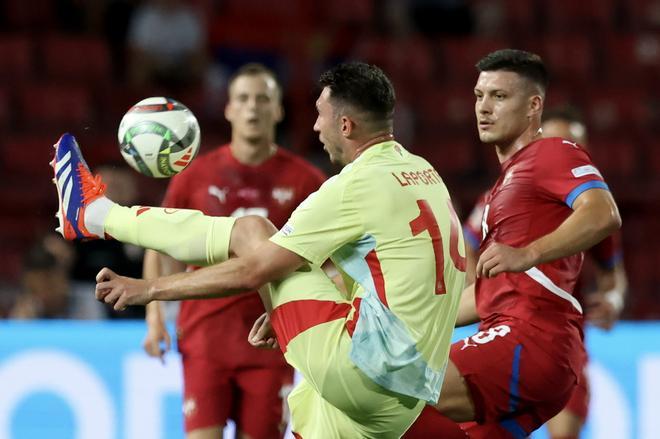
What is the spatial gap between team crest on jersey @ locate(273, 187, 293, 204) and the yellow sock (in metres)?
1.73

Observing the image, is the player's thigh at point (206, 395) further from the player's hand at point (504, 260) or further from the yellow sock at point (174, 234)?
the player's hand at point (504, 260)

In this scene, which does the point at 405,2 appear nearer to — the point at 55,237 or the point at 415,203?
the point at 55,237

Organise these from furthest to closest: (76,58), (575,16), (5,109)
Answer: (575,16), (76,58), (5,109)

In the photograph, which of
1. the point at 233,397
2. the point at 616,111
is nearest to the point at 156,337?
the point at 233,397

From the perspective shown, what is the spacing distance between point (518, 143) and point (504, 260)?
865 mm

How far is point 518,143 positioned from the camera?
16.3ft

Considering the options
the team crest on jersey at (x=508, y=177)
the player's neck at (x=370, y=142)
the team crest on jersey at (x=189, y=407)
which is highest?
the player's neck at (x=370, y=142)

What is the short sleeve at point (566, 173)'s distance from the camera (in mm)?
4547

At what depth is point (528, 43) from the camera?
1174 centimetres

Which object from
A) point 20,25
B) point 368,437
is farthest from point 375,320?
point 20,25

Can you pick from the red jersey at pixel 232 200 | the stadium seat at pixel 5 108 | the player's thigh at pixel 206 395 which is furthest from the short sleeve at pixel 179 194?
the stadium seat at pixel 5 108

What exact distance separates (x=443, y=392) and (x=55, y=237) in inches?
175

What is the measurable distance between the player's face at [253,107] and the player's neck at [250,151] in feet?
0.08

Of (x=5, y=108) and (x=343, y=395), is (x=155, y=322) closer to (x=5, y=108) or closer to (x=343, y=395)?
(x=343, y=395)
